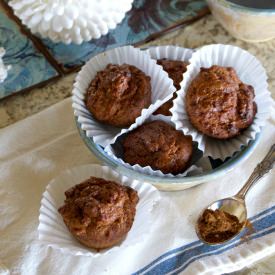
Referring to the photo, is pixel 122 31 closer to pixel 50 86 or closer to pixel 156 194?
pixel 50 86

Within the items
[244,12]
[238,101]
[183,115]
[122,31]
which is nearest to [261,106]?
[238,101]

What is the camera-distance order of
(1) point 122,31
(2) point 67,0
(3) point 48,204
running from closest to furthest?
(3) point 48,204 < (2) point 67,0 < (1) point 122,31

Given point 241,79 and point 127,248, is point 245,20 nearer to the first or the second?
point 241,79

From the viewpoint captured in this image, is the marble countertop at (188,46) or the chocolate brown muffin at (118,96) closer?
the chocolate brown muffin at (118,96)

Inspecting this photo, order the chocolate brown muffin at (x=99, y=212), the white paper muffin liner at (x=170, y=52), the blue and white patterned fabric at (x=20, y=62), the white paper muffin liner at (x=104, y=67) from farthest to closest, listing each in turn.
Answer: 1. the blue and white patterned fabric at (x=20, y=62)
2. the white paper muffin liner at (x=170, y=52)
3. the white paper muffin liner at (x=104, y=67)
4. the chocolate brown muffin at (x=99, y=212)

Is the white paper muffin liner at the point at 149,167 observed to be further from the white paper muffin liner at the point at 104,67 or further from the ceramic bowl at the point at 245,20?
Answer: the ceramic bowl at the point at 245,20

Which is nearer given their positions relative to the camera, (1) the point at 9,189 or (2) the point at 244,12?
(1) the point at 9,189

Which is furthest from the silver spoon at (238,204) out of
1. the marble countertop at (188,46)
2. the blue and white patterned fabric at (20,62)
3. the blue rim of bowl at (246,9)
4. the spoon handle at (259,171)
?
→ the blue and white patterned fabric at (20,62)

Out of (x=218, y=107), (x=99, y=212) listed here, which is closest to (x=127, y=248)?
(x=99, y=212)

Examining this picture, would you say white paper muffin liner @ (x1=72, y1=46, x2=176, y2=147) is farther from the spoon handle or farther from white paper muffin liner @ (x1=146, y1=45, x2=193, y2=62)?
the spoon handle
